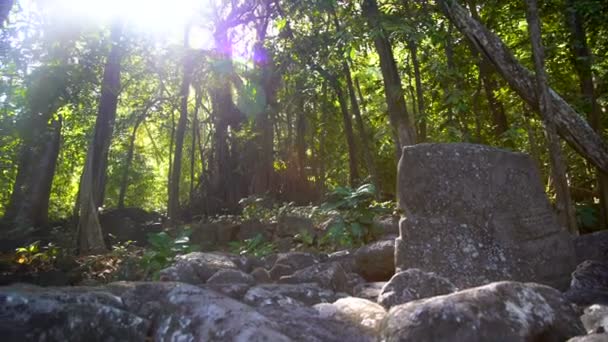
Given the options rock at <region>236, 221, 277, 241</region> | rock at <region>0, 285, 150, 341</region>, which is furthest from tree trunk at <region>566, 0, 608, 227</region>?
rock at <region>236, 221, 277, 241</region>

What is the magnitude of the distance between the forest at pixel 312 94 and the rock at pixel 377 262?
184 centimetres

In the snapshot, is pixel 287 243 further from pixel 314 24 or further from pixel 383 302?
pixel 383 302

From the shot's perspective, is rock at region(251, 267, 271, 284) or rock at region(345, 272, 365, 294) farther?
rock at region(251, 267, 271, 284)

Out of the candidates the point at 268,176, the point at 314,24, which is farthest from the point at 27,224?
the point at 314,24

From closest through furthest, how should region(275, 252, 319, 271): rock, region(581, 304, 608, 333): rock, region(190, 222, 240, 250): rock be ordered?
region(581, 304, 608, 333): rock < region(275, 252, 319, 271): rock < region(190, 222, 240, 250): rock

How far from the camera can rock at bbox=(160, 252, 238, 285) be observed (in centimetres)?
438

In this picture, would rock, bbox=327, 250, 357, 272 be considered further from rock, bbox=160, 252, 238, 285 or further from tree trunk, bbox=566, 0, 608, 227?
tree trunk, bbox=566, 0, 608, 227

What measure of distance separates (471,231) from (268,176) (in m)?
14.3

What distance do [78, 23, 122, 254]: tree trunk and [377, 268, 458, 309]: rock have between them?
30.1 feet

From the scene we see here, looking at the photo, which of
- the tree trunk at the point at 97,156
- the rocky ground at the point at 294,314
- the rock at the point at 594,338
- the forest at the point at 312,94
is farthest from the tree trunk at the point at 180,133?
the rock at the point at 594,338

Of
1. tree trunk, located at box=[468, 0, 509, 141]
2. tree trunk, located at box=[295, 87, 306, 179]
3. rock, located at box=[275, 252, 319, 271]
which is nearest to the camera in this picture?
rock, located at box=[275, 252, 319, 271]

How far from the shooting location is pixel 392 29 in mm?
7562

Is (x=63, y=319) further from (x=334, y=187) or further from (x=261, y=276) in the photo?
(x=334, y=187)

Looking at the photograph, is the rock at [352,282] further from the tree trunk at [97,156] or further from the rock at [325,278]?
the tree trunk at [97,156]
